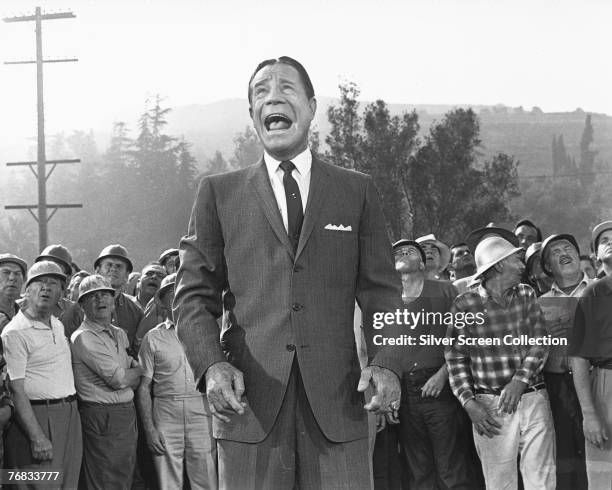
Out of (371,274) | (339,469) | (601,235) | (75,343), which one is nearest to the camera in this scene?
(339,469)

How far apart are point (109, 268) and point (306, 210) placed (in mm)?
4995

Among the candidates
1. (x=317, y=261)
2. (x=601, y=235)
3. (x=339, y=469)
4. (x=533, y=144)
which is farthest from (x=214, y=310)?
(x=533, y=144)

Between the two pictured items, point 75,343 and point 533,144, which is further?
point 533,144

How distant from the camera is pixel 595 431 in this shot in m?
4.92

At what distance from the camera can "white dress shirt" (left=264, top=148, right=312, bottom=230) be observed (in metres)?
2.45

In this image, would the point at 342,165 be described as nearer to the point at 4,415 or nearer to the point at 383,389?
the point at 4,415

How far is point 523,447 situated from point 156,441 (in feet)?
8.37

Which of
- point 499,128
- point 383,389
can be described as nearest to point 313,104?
point 383,389

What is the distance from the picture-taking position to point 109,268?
7059 millimetres

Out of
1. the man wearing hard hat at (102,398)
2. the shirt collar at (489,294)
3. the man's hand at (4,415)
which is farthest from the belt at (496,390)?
the man's hand at (4,415)

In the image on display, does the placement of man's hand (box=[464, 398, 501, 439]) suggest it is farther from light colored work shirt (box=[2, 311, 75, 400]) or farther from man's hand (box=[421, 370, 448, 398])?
light colored work shirt (box=[2, 311, 75, 400])

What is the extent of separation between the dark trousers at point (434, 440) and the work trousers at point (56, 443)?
2239 mm

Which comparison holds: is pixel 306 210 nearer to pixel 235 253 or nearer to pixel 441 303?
pixel 235 253

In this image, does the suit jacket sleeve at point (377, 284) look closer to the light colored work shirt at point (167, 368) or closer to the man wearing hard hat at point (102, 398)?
the man wearing hard hat at point (102, 398)
